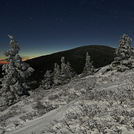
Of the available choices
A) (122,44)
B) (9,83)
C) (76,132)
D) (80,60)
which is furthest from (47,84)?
(80,60)

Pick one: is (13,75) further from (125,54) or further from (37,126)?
(125,54)

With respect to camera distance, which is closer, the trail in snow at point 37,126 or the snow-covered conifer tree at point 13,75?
the trail in snow at point 37,126

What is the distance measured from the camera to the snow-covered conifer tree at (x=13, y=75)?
1672 cm

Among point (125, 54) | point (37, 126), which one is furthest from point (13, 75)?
point (125, 54)

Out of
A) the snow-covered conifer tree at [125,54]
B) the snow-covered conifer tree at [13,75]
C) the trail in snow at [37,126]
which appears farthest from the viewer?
the snow-covered conifer tree at [125,54]

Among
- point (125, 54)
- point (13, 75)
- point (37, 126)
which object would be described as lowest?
point (37, 126)

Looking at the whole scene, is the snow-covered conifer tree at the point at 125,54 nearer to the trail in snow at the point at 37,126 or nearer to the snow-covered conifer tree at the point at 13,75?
the snow-covered conifer tree at the point at 13,75

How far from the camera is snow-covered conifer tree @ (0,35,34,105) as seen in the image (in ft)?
54.9

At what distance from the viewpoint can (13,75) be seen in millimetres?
17281

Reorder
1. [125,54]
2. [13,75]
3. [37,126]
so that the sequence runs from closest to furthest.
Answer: [37,126]
[13,75]
[125,54]

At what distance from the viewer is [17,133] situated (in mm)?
4293

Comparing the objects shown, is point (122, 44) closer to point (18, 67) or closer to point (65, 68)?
point (18, 67)

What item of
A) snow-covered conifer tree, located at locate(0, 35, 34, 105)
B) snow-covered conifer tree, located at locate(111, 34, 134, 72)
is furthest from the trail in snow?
snow-covered conifer tree, located at locate(111, 34, 134, 72)

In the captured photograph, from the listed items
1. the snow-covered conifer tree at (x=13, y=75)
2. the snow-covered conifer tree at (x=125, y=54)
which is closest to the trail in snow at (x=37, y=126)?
the snow-covered conifer tree at (x=13, y=75)
